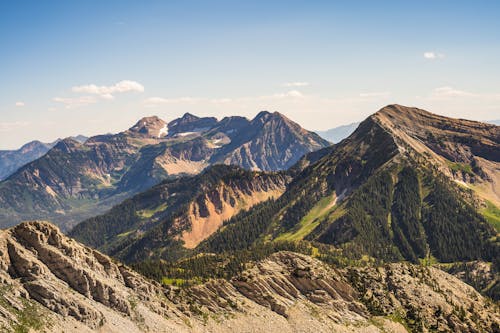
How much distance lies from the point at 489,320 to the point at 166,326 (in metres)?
121

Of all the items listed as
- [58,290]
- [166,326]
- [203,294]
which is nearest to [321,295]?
[203,294]

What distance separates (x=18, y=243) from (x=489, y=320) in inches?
6281

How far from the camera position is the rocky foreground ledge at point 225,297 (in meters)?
99.6

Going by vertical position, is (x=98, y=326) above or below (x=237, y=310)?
above

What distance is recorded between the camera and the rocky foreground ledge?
3920 inches

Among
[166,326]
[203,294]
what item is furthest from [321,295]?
[166,326]

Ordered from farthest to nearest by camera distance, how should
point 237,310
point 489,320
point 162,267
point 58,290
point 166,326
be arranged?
point 162,267, point 489,320, point 237,310, point 166,326, point 58,290

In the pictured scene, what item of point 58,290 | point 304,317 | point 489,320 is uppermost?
point 58,290

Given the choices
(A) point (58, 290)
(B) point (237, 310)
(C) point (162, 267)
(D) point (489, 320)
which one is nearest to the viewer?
(A) point (58, 290)

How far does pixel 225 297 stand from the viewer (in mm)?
134750

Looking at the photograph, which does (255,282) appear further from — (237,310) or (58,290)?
(58,290)

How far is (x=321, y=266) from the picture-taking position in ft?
536

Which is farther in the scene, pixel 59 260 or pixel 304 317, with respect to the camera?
pixel 304 317

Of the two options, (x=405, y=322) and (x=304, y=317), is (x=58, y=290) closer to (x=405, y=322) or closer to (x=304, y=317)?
(x=304, y=317)
